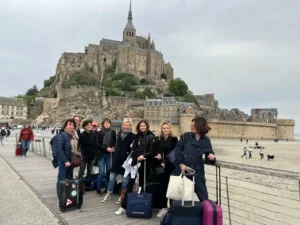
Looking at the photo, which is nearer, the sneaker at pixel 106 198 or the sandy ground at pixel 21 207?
the sandy ground at pixel 21 207

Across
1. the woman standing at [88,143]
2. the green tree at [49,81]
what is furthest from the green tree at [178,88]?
the woman standing at [88,143]

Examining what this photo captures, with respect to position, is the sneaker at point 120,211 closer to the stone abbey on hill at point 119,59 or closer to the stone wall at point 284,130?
the stone wall at point 284,130

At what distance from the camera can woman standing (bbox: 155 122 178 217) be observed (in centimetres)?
435

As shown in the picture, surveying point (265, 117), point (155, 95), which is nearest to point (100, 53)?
point (155, 95)

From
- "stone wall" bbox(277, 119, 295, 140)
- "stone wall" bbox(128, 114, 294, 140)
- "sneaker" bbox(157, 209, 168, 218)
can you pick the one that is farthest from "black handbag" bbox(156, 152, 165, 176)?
"stone wall" bbox(277, 119, 295, 140)

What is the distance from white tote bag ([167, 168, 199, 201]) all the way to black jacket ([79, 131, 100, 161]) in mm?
2652

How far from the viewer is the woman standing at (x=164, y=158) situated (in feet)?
14.3

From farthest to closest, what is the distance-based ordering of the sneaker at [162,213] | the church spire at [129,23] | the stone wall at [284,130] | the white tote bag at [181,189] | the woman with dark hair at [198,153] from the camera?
the church spire at [129,23] < the stone wall at [284,130] < the sneaker at [162,213] < the woman with dark hair at [198,153] < the white tote bag at [181,189]

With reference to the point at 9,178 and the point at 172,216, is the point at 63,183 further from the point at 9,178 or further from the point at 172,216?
the point at 9,178

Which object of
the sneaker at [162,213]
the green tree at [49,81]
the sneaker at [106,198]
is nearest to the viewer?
the sneaker at [162,213]

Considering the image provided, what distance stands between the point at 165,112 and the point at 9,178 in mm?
47936

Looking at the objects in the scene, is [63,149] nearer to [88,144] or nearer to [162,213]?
[88,144]

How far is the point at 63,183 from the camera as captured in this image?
4.49 meters

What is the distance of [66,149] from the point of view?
492 cm
